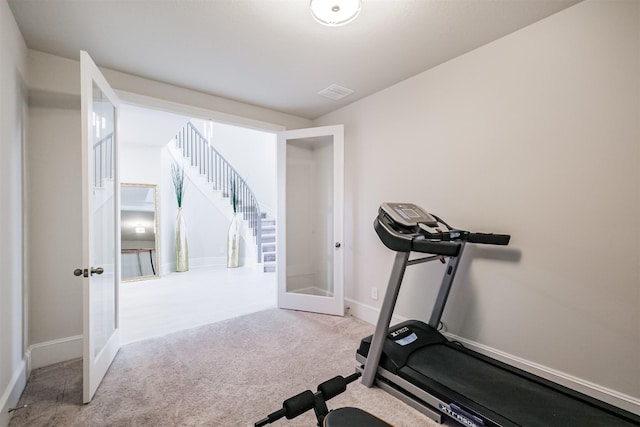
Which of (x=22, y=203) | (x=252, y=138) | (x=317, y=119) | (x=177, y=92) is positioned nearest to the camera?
(x=22, y=203)

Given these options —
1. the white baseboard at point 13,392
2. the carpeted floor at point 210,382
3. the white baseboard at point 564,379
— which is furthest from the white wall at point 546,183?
the white baseboard at point 13,392

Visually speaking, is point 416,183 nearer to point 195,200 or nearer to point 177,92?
point 177,92

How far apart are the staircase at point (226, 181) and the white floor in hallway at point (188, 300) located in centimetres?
81

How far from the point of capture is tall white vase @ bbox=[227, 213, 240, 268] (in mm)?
6566

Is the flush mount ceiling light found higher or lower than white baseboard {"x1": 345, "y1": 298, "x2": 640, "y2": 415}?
higher

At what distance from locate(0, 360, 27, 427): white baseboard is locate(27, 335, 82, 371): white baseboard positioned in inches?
7.0

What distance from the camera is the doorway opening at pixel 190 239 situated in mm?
3667

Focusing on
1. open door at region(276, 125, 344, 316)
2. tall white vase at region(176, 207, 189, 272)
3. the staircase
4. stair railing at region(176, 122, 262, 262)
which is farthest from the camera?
stair railing at region(176, 122, 262, 262)

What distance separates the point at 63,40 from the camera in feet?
7.19

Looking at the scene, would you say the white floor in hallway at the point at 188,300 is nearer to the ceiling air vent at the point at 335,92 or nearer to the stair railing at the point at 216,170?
the stair railing at the point at 216,170

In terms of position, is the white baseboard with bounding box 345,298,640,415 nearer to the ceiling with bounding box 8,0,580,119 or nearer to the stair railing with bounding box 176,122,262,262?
the ceiling with bounding box 8,0,580,119

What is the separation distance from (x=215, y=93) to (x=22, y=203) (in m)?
1.96

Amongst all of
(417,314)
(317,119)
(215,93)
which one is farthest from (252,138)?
(417,314)

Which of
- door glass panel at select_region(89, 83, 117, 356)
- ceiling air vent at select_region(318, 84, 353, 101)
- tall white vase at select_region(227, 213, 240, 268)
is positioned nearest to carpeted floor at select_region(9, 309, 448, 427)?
door glass panel at select_region(89, 83, 117, 356)
